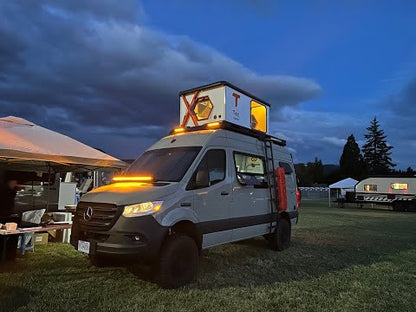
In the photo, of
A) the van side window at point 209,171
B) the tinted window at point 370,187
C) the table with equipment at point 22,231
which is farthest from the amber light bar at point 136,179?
the tinted window at point 370,187

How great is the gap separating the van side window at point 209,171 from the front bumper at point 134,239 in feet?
3.06

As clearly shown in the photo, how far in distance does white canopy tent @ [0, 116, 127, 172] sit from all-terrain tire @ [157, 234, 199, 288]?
3592mm

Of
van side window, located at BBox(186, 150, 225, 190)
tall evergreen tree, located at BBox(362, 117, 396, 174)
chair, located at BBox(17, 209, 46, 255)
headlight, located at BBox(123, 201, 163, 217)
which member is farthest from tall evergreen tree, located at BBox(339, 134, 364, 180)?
headlight, located at BBox(123, 201, 163, 217)

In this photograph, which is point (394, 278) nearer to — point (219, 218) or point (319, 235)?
point (219, 218)

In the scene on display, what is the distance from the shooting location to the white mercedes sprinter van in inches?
202

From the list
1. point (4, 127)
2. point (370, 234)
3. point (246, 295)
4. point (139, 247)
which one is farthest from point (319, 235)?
point (4, 127)

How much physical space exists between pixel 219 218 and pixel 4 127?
507 cm

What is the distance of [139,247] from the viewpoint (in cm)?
500

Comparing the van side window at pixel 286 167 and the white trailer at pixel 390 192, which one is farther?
the white trailer at pixel 390 192

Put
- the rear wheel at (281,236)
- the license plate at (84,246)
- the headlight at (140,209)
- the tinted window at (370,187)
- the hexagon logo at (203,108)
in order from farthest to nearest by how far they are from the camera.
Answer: the tinted window at (370,187)
the rear wheel at (281,236)
the hexagon logo at (203,108)
the license plate at (84,246)
the headlight at (140,209)

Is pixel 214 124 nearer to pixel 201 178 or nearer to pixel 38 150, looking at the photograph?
pixel 201 178

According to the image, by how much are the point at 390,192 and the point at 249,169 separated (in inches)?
1052

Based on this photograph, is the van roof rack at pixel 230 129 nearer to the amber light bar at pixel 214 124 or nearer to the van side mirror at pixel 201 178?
the amber light bar at pixel 214 124

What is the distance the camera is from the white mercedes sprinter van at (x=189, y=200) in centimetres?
513
